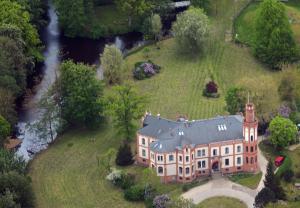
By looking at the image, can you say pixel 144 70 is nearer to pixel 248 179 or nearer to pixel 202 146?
pixel 202 146

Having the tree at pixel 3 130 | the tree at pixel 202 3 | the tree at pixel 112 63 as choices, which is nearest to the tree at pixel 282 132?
the tree at pixel 112 63

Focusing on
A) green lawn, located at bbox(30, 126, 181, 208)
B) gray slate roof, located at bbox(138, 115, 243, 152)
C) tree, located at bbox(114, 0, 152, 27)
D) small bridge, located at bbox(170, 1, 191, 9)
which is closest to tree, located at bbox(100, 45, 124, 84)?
green lawn, located at bbox(30, 126, 181, 208)

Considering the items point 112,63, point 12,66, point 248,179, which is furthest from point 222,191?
point 12,66

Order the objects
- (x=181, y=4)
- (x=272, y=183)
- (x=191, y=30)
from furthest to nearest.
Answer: (x=181, y=4) → (x=191, y=30) → (x=272, y=183)

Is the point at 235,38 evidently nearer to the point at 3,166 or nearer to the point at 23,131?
the point at 23,131

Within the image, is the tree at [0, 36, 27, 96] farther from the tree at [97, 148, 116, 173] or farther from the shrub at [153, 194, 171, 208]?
the shrub at [153, 194, 171, 208]

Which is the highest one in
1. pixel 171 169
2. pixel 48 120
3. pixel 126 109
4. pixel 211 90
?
pixel 126 109

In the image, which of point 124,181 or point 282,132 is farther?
point 282,132
